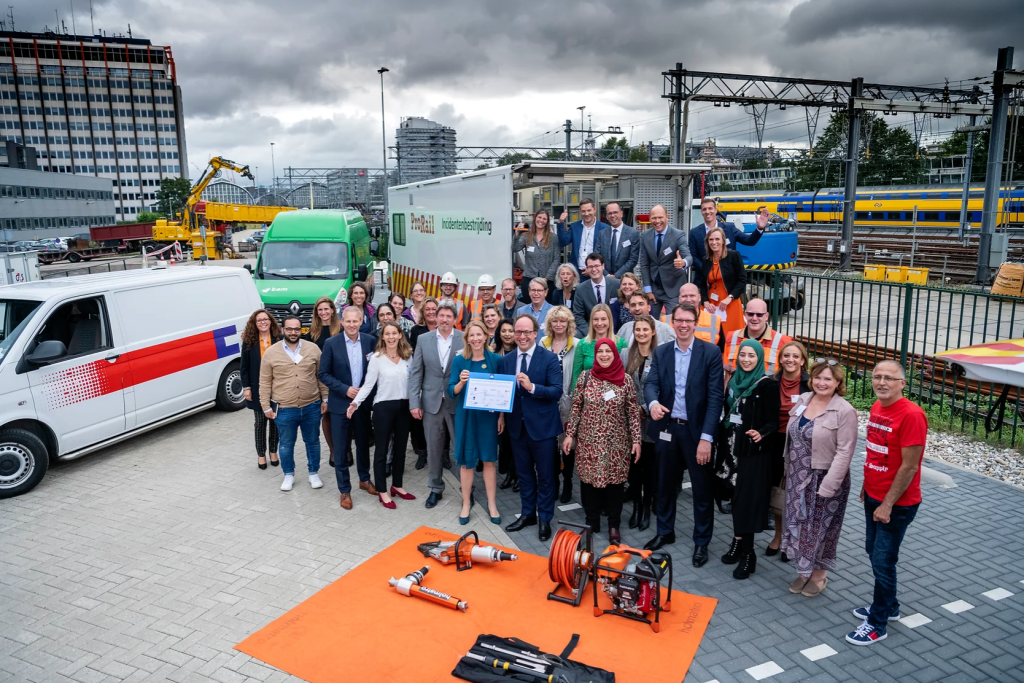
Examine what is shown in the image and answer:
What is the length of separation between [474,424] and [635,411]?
5.03ft

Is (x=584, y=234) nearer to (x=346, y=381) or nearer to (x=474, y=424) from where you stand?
(x=474, y=424)

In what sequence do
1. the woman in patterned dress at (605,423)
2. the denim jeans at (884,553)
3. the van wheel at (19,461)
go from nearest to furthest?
the denim jeans at (884,553), the woman in patterned dress at (605,423), the van wheel at (19,461)

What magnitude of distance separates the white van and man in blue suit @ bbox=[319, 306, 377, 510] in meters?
3.04

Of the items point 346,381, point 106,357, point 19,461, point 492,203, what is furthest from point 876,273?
point 19,461

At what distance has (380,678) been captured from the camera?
3996mm

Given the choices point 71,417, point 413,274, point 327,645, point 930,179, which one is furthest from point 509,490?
point 930,179

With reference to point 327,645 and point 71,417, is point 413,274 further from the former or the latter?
point 327,645

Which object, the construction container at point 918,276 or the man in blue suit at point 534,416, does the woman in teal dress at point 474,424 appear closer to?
the man in blue suit at point 534,416

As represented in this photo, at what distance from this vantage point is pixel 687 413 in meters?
5.11

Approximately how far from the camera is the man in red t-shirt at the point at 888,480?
12.8 feet

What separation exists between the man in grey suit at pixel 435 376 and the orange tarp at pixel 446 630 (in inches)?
59.0

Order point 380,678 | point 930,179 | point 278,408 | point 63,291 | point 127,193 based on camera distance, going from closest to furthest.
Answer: point 380,678 → point 278,408 → point 63,291 → point 930,179 → point 127,193

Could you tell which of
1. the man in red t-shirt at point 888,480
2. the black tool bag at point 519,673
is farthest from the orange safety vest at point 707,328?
the black tool bag at point 519,673

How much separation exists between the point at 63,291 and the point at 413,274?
7.82 meters
